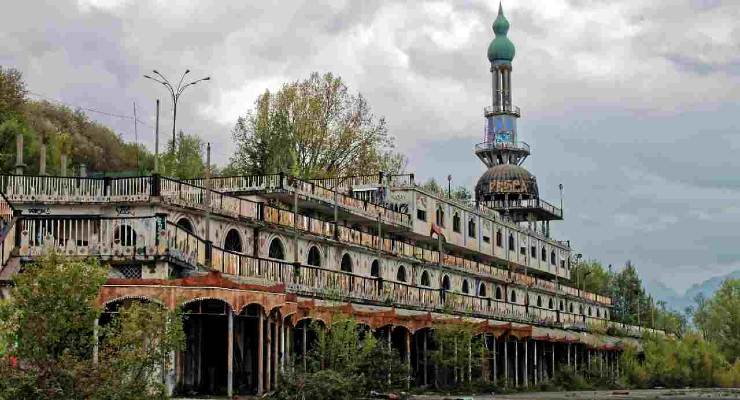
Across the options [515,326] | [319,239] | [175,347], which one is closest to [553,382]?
[515,326]

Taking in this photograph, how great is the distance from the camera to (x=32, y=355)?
27.3m

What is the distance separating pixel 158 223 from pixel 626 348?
171 ft

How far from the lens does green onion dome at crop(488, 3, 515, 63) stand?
428ft

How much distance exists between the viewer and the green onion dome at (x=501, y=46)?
428 ft

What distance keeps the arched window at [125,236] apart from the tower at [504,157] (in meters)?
77.0

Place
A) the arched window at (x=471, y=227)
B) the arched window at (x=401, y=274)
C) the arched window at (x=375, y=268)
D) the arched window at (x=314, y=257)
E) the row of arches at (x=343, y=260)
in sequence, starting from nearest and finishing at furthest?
1. the row of arches at (x=343, y=260)
2. the arched window at (x=314, y=257)
3. the arched window at (x=375, y=268)
4. the arched window at (x=401, y=274)
5. the arched window at (x=471, y=227)

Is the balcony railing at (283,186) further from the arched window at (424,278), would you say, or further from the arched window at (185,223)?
the arched window at (185,223)

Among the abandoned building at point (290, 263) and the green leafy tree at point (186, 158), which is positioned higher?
the green leafy tree at point (186, 158)

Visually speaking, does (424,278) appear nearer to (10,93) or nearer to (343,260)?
(343,260)

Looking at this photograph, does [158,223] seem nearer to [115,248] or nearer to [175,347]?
[115,248]

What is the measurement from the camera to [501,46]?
130750 millimetres

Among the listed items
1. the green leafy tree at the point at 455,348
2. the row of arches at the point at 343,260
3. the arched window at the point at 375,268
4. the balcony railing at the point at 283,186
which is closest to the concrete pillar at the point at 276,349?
the row of arches at the point at 343,260

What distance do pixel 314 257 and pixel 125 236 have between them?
21.7 m

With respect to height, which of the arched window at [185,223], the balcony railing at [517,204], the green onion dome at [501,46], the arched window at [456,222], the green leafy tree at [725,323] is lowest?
the green leafy tree at [725,323]
